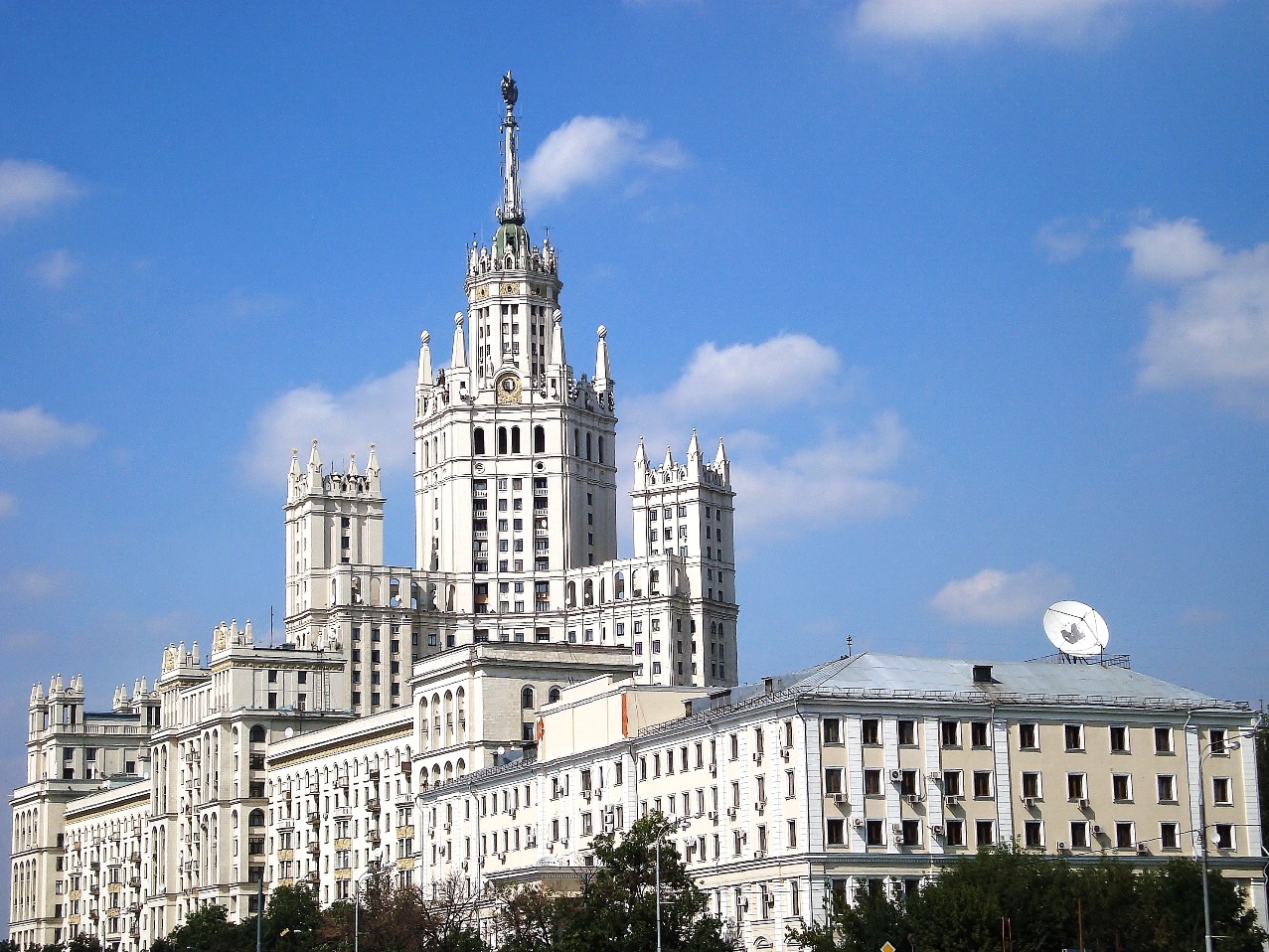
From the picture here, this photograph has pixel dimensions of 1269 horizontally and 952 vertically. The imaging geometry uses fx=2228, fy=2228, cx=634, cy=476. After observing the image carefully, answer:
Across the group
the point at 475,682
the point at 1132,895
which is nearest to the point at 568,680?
the point at 475,682

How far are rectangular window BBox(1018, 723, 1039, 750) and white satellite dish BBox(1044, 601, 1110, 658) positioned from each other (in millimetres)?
11232

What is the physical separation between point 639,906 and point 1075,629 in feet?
115

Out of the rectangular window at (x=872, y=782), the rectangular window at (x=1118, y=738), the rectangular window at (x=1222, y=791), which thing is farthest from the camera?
the rectangular window at (x=1222, y=791)

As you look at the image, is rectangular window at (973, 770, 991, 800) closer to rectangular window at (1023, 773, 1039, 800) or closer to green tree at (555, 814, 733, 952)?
rectangular window at (1023, 773, 1039, 800)

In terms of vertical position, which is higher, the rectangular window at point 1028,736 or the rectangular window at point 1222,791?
the rectangular window at point 1028,736

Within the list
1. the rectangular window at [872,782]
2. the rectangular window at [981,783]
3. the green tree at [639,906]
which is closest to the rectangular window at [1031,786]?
the rectangular window at [981,783]

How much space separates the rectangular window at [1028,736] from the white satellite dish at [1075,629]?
11232mm

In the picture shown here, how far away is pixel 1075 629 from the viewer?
130 meters

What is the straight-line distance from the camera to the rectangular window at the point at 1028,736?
118438 mm

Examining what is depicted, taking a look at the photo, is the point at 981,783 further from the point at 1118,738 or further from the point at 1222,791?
the point at 1222,791

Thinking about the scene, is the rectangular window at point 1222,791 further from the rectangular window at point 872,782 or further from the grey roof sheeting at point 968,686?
the rectangular window at point 872,782

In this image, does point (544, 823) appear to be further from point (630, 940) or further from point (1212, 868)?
point (1212, 868)

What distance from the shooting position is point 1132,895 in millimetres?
104688

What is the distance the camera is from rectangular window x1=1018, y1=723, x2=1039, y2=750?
389 ft
